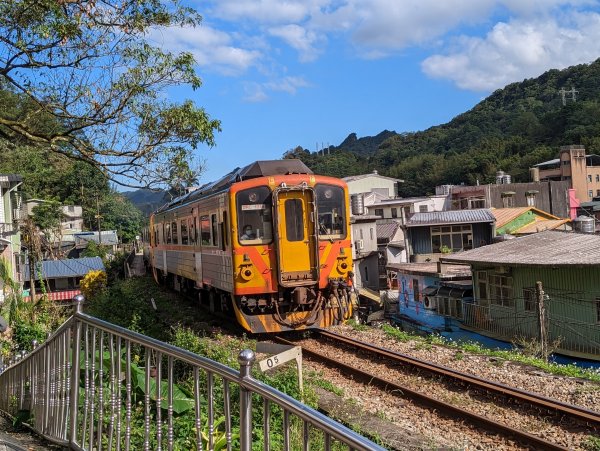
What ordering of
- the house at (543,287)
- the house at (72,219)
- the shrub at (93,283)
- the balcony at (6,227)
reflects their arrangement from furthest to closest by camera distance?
the house at (72,219)
the shrub at (93,283)
the balcony at (6,227)
the house at (543,287)

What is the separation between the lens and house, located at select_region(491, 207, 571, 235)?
30422 millimetres

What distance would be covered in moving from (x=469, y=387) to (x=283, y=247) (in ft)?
12.4

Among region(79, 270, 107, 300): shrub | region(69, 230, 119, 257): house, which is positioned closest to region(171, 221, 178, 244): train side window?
region(79, 270, 107, 300): shrub

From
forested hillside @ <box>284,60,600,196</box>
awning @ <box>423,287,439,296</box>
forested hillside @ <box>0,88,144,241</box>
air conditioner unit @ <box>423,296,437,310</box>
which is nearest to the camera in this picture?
air conditioner unit @ <box>423,296,437,310</box>

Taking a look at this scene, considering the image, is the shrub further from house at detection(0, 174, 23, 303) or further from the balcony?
the balcony

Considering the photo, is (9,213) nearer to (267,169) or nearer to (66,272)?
(66,272)

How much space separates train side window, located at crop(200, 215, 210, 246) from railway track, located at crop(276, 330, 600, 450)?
3.29m

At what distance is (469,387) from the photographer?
23.9ft

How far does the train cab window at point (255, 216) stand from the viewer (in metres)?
9.74

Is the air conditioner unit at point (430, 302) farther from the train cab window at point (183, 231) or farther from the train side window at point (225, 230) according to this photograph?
the train side window at point (225, 230)

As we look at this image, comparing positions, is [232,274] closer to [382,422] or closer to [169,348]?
[382,422]

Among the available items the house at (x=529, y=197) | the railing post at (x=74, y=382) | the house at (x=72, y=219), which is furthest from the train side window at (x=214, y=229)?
the house at (x=529, y=197)

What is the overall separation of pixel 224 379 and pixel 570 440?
14.0ft

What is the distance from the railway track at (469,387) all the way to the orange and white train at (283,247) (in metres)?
0.97
